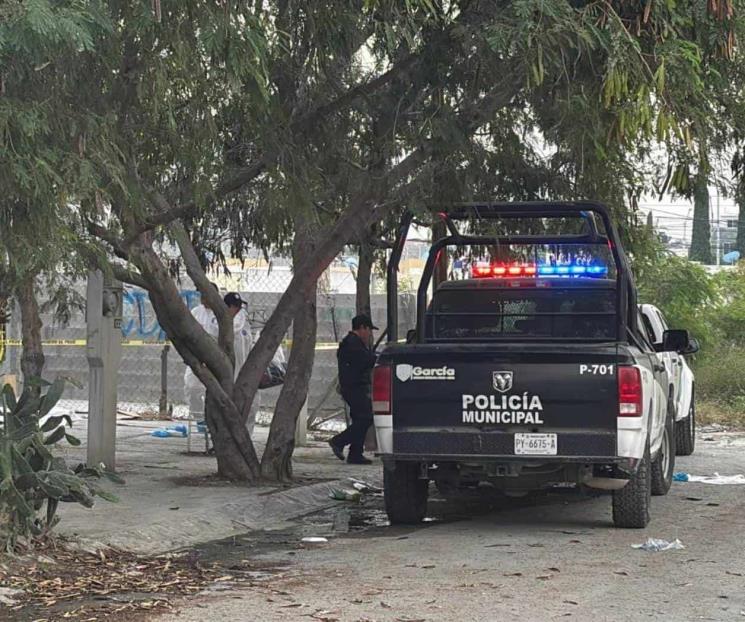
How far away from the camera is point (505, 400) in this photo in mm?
10336

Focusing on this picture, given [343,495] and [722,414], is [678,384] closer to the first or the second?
[343,495]

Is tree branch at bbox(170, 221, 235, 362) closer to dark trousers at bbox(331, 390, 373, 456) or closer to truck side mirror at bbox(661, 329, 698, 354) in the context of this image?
dark trousers at bbox(331, 390, 373, 456)

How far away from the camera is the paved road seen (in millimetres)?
7559

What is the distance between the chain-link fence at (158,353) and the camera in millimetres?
21125

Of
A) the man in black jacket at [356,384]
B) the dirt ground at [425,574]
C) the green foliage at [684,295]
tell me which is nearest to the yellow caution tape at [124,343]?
the man in black jacket at [356,384]

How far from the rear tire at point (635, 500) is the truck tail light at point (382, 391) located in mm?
1887

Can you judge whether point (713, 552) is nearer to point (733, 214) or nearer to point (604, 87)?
point (604, 87)

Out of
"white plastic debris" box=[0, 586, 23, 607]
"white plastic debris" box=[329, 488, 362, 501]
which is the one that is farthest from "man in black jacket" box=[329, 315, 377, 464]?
"white plastic debris" box=[0, 586, 23, 607]

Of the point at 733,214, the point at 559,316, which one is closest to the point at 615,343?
the point at 559,316

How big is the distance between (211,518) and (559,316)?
3.44m

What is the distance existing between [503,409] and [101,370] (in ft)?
15.6

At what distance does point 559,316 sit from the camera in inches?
470

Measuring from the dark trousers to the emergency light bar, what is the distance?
3213mm

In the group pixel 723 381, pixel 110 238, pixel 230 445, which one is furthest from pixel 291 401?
pixel 723 381
